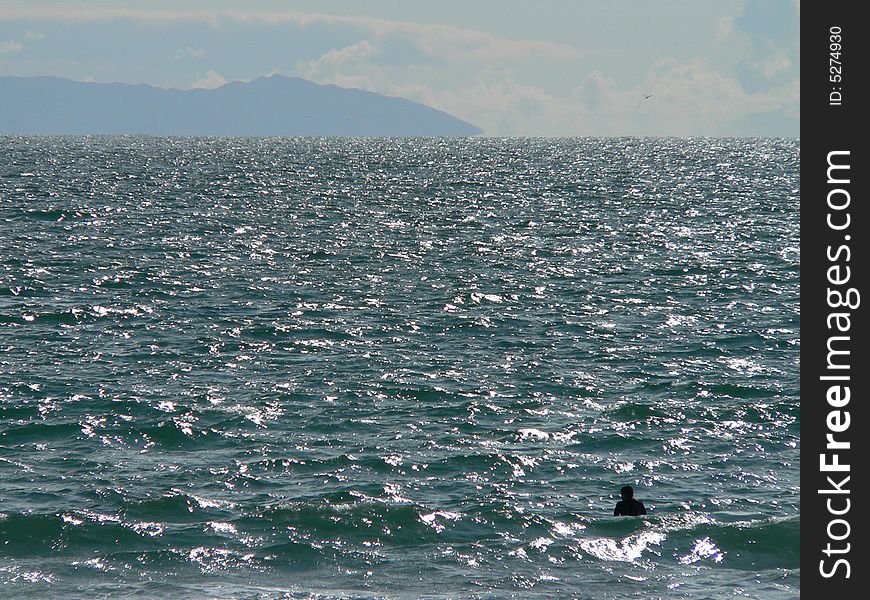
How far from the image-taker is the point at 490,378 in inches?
1715

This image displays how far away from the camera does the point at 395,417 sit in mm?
38719

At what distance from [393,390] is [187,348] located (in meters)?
11.2

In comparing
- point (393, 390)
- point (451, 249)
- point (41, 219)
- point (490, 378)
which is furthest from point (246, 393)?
A: point (41, 219)

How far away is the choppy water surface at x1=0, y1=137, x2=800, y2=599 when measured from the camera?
27234mm
